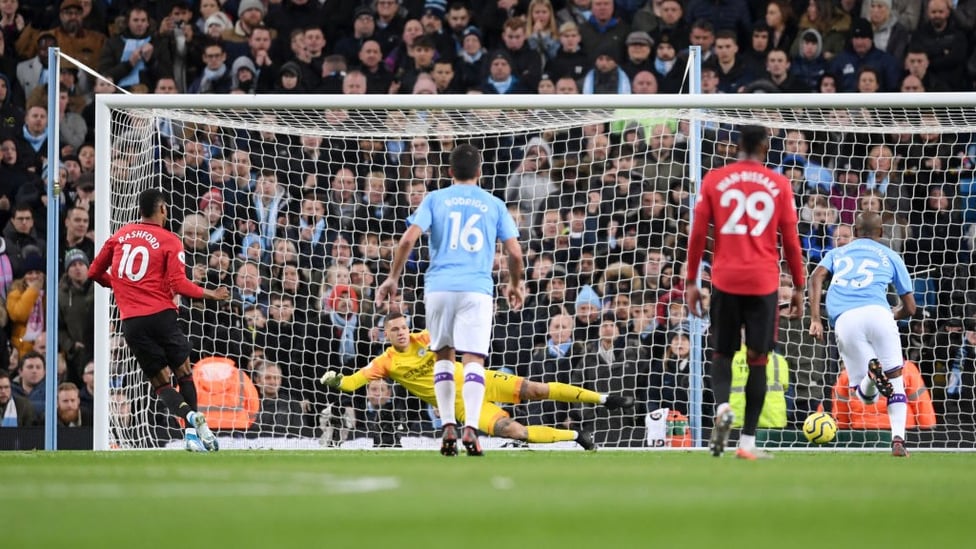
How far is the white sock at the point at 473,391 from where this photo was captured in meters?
9.48

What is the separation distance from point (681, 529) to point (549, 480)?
2.25 m

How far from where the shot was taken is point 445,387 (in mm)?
9633

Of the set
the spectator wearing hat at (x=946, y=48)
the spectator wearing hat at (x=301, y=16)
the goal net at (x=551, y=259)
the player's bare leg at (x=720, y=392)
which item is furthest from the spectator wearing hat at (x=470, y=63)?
the player's bare leg at (x=720, y=392)

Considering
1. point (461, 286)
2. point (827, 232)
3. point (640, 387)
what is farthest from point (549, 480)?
point (827, 232)

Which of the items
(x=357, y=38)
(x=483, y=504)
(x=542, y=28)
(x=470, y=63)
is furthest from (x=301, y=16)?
(x=483, y=504)

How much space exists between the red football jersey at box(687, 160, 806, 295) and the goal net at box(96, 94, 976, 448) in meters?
3.64

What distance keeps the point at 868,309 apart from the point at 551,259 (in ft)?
12.2

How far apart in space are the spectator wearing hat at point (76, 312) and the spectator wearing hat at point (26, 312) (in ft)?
1.21

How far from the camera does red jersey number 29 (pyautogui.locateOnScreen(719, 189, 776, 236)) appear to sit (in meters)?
8.76

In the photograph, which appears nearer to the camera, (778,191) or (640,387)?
(778,191)

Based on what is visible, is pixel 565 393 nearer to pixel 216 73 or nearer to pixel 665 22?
pixel 665 22

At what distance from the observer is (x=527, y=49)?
1592cm

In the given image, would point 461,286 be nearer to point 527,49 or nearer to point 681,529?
point 681,529

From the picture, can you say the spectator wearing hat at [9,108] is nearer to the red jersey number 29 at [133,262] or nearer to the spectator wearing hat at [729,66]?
the red jersey number 29 at [133,262]
